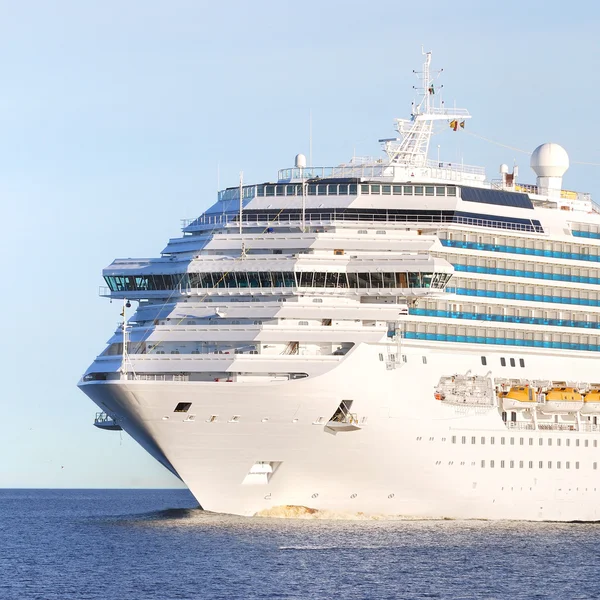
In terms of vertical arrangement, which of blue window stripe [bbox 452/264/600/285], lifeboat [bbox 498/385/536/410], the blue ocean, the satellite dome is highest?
the satellite dome

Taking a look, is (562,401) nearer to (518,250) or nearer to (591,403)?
(591,403)

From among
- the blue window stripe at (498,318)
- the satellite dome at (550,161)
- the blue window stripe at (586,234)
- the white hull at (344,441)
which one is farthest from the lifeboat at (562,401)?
the satellite dome at (550,161)

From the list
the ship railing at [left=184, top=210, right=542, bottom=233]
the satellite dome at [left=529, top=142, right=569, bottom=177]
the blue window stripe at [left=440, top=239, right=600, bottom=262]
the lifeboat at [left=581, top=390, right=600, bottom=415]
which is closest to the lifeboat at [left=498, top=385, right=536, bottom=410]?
the lifeboat at [left=581, top=390, right=600, bottom=415]

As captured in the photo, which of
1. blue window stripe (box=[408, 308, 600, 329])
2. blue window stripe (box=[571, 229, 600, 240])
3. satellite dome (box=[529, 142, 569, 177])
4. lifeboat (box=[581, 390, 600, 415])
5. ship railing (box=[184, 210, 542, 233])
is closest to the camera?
blue window stripe (box=[408, 308, 600, 329])

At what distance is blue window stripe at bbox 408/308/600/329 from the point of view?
238ft

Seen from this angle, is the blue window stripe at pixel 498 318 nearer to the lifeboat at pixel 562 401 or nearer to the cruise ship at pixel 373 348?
the cruise ship at pixel 373 348

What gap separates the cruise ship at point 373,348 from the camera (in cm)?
6788

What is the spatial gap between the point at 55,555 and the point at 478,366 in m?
20.6

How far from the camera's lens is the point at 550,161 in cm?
8662

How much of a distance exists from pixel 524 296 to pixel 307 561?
21222 mm

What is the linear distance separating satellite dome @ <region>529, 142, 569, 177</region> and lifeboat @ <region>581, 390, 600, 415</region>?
13458 millimetres

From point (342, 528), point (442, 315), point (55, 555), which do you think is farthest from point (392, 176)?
point (55, 555)

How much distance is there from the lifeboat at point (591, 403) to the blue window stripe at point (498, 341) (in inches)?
88.7

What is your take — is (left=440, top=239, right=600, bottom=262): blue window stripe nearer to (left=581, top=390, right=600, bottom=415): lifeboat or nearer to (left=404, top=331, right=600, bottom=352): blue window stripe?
(left=404, top=331, right=600, bottom=352): blue window stripe
